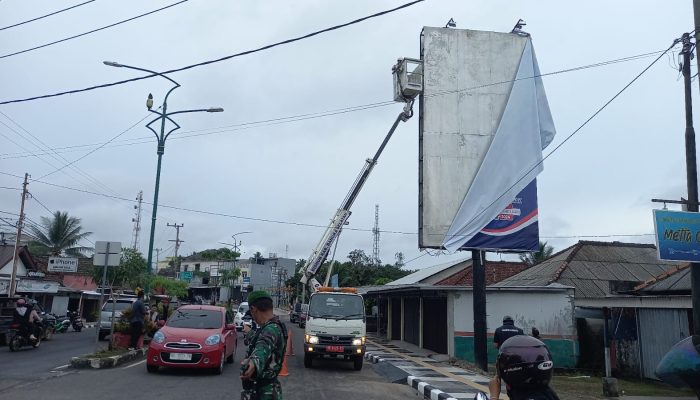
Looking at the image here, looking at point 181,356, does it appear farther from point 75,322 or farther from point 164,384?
point 75,322

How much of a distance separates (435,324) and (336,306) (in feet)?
25.9

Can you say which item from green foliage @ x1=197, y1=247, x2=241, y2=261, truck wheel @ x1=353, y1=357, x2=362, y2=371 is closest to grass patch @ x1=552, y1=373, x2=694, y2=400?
truck wheel @ x1=353, y1=357, x2=362, y2=371

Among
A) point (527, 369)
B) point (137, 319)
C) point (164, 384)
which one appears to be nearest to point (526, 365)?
point (527, 369)

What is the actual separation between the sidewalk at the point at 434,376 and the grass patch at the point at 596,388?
1860mm

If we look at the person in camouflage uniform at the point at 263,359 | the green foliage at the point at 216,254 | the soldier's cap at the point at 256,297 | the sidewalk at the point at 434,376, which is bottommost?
the sidewalk at the point at 434,376

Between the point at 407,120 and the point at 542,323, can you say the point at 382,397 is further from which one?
the point at 407,120

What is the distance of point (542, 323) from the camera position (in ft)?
63.9

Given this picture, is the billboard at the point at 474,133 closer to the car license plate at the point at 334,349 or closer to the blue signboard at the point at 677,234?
the car license plate at the point at 334,349

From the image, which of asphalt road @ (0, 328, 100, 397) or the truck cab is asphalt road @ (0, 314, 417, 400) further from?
the truck cab

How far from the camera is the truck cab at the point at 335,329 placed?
15234mm

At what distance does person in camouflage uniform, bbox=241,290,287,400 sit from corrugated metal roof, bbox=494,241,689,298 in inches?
788

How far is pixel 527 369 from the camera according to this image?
3.16 meters

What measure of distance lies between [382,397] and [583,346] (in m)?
11.5

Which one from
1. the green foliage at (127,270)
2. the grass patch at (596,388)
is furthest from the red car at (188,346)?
the green foliage at (127,270)
